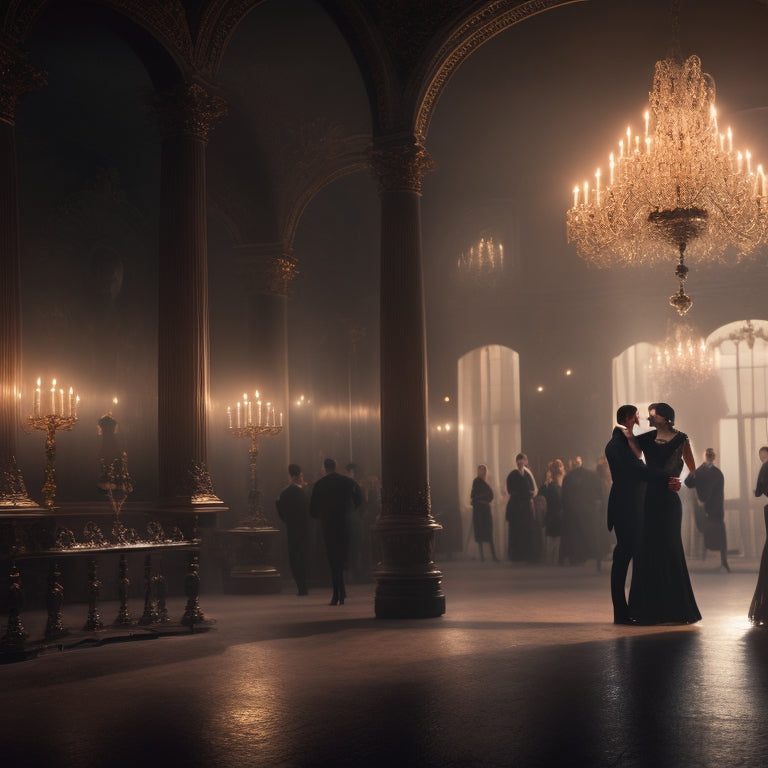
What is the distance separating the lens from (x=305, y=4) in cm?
1147

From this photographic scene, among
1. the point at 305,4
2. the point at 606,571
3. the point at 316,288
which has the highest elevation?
the point at 305,4

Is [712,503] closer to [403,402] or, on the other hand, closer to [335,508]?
[335,508]

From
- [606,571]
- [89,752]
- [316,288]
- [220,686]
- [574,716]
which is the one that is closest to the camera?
[89,752]

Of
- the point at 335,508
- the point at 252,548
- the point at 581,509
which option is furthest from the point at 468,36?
→ the point at 581,509

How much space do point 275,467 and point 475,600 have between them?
14.4 feet

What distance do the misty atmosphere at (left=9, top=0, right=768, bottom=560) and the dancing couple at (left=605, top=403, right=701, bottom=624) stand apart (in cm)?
559

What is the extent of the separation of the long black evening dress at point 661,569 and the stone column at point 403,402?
2.12 metres

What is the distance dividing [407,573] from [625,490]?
2419 mm

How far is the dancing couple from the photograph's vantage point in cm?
902

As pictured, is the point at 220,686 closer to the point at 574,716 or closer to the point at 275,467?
the point at 574,716

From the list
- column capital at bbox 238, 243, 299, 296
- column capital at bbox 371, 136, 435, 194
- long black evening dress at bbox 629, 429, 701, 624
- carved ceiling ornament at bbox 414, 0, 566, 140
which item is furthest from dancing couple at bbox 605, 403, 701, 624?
column capital at bbox 238, 243, 299, 296

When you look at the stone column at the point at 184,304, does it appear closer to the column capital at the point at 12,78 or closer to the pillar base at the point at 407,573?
the column capital at the point at 12,78

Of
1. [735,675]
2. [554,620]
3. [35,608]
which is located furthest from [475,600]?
[735,675]

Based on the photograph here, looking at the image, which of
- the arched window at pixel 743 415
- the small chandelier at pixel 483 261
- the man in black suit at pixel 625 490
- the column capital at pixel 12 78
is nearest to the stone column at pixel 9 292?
the column capital at pixel 12 78
